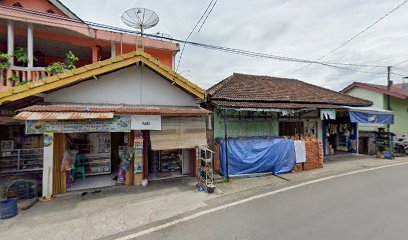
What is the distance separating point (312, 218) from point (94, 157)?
9.26m

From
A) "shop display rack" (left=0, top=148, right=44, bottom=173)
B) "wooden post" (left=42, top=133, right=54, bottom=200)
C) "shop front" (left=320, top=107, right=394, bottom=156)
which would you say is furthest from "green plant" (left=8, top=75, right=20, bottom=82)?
"shop front" (left=320, top=107, right=394, bottom=156)

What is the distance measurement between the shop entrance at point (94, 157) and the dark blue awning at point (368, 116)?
46.8 feet

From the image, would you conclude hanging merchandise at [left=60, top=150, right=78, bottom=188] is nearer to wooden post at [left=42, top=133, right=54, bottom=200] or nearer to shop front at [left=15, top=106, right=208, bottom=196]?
shop front at [left=15, top=106, right=208, bottom=196]

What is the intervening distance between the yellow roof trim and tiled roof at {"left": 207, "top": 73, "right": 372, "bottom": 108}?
2.01m

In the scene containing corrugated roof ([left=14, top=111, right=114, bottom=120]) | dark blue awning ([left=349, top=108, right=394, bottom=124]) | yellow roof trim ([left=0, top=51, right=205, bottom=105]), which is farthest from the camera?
dark blue awning ([left=349, top=108, right=394, bottom=124])

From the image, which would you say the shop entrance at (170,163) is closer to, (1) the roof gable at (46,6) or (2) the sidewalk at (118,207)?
(2) the sidewalk at (118,207)

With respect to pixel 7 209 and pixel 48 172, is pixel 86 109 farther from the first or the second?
pixel 7 209

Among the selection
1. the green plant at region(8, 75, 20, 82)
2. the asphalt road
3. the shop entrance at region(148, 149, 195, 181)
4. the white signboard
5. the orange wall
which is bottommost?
the asphalt road

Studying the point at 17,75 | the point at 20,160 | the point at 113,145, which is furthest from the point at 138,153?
the point at 20,160

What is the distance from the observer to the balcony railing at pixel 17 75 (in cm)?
769

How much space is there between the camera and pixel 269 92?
43.4ft

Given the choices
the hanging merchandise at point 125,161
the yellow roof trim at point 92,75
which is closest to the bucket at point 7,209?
Answer: the yellow roof trim at point 92,75

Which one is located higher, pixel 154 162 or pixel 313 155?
pixel 313 155

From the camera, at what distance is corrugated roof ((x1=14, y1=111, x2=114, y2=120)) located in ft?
20.0
